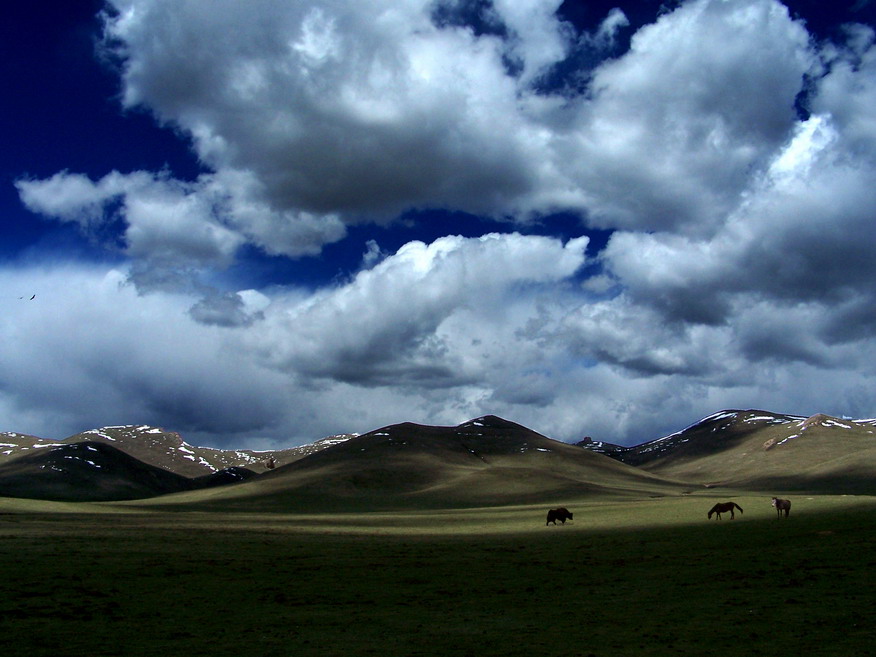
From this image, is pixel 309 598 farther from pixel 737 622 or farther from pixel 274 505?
pixel 274 505

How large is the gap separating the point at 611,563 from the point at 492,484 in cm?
12777

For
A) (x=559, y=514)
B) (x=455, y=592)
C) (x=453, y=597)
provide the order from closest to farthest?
(x=453, y=597) → (x=455, y=592) → (x=559, y=514)

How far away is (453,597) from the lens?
26859 millimetres

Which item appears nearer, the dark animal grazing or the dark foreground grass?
the dark foreground grass

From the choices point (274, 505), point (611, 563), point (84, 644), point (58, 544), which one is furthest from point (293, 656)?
point (274, 505)

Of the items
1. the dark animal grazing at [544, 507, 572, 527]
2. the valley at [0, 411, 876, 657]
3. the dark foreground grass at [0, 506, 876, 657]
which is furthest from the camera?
the dark animal grazing at [544, 507, 572, 527]

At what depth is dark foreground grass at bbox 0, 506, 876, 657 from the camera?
60.6 ft

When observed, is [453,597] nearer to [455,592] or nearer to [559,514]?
[455,592]

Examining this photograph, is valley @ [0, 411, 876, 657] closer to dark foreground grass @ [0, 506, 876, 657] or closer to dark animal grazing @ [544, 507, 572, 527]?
dark foreground grass @ [0, 506, 876, 657]

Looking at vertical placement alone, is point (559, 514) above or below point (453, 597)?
above

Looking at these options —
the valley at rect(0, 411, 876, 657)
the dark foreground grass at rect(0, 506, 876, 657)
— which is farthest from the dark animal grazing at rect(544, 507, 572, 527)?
the dark foreground grass at rect(0, 506, 876, 657)

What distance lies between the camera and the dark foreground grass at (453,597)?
1848cm

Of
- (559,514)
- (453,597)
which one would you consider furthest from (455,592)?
Result: (559,514)

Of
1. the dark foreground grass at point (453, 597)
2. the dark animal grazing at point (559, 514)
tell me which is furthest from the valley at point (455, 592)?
the dark animal grazing at point (559, 514)
